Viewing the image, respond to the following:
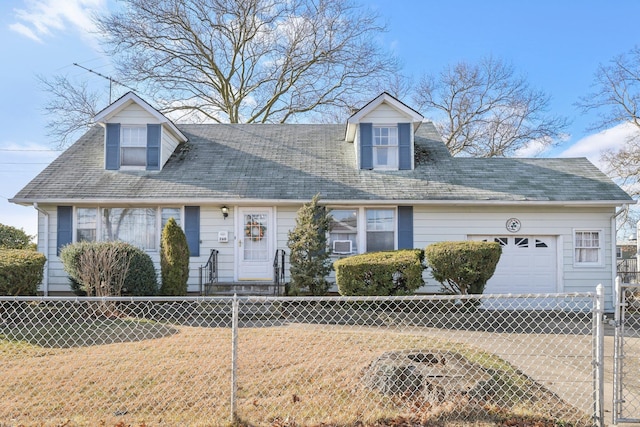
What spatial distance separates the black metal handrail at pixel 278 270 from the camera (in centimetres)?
1164

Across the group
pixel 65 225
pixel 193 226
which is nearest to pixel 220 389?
pixel 193 226

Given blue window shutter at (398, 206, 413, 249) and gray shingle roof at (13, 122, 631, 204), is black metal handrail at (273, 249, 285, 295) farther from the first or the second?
blue window shutter at (398, 206, 413, 249)

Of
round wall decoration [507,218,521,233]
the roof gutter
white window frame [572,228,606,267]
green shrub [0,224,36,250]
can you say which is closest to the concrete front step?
the roof gutter

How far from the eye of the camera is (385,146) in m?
13.7

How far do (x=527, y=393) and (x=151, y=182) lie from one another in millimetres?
10849

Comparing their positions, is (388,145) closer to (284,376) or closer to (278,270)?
(278,270)

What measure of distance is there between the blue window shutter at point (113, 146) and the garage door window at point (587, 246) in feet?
42.7

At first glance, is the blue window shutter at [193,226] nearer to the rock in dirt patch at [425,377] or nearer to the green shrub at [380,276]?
the green shrub at [380,276]

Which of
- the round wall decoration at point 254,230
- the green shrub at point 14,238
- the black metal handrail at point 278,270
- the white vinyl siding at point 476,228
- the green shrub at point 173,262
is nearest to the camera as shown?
the green shrub at point 173,262

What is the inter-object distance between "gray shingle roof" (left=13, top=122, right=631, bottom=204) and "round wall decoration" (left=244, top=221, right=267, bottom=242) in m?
0.89

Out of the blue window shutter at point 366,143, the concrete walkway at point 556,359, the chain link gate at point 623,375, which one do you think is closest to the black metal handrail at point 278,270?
the blue window shutter at point 366,143

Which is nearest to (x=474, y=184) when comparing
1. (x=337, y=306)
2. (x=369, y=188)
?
(x=369, y=188)

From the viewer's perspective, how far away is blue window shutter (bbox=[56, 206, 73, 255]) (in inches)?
478

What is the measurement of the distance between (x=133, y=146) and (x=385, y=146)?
7.46 m
